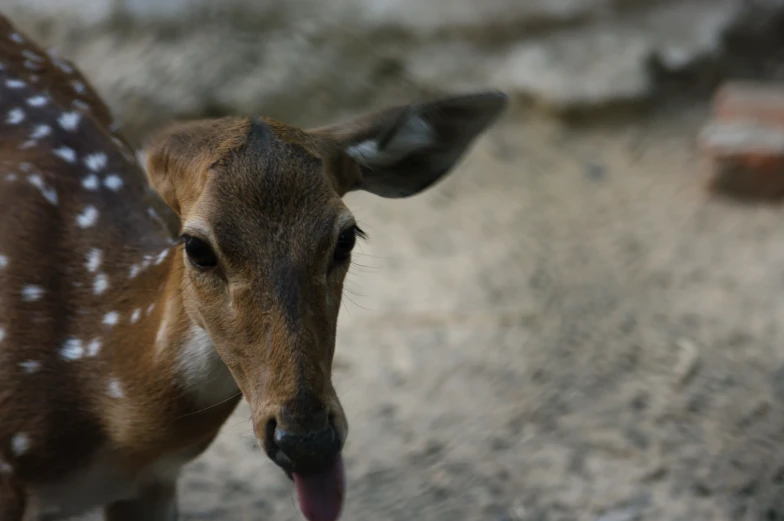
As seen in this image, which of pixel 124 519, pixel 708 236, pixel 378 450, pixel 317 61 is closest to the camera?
pixel 124 519

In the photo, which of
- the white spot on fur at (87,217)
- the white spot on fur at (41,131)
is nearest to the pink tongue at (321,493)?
the white spot on fur at (87,217)

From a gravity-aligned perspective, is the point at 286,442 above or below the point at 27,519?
above

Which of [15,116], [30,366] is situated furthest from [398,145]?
[15,116]

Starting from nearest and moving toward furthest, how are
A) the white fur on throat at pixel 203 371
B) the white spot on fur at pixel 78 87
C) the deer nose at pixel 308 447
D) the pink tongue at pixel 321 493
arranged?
the deer nose at pixel 308 447 < the pink tongue at pixel 321 493 < the white fur on throat at pixel 203 371 < the white spot on fur at pixel 78 87

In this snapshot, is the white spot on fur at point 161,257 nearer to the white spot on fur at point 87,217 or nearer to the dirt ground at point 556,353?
the white spot on fur at point 87,217

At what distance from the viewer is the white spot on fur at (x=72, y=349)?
92.4 inches

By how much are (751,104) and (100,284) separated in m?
3.80

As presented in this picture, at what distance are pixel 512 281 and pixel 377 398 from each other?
38.0 inches

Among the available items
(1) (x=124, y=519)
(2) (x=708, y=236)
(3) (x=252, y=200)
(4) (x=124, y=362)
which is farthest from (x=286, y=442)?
(2) (x=708, y=236)

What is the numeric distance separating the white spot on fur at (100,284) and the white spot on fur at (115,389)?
9.8 inches

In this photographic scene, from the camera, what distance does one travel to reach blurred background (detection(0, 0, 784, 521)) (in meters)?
3.20

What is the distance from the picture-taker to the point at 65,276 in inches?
96.3

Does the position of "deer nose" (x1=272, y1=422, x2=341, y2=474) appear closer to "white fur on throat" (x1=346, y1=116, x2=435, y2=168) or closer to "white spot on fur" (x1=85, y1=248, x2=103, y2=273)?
"white fur on throat" (x1=346, y1=116, x2=435, y2=168)

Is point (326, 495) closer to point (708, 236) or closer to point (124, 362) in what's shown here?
point (124, 362)
